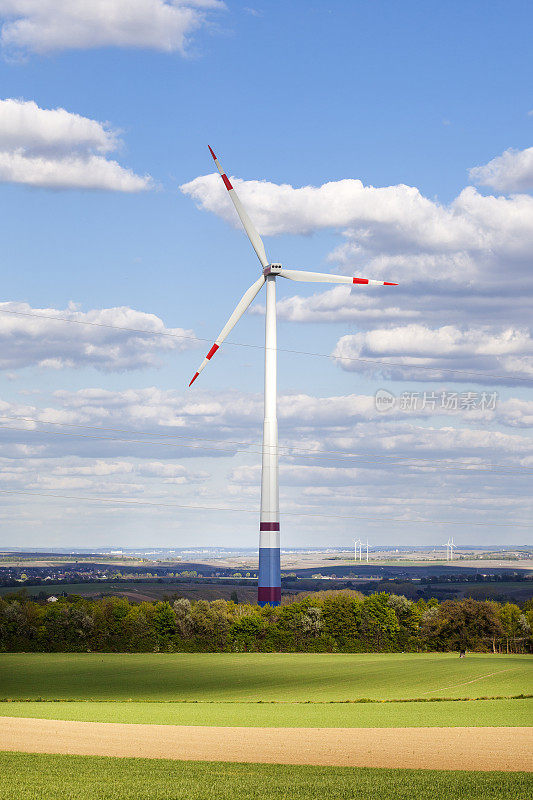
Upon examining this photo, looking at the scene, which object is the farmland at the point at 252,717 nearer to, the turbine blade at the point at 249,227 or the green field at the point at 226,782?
the green field at the point at 226,782

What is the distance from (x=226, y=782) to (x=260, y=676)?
244ft

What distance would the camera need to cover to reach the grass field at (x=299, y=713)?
59188 millimetres

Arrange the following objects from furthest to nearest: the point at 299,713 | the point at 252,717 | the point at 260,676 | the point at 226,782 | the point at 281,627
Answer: the point at 281,627 < the point at 260,676 < the point at 299,713 < the point at 252,717 < the point at 226,782

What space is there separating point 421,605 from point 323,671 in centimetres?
4701

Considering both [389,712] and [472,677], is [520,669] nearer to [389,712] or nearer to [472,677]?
[472,677]

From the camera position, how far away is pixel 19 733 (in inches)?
1983

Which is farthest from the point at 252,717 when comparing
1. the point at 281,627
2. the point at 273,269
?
the point at 281,627

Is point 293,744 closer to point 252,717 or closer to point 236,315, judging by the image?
point 252,717

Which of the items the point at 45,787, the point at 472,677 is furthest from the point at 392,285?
the point at 45,787

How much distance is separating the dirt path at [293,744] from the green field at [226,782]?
116 inches

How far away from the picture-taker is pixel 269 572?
124 meters

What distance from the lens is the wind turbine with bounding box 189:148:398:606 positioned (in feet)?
392

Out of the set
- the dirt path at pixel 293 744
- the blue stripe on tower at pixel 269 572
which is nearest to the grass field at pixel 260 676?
the blue stripe on tower at pixel 269 572

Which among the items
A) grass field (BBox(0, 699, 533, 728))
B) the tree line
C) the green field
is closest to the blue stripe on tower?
the tree line
